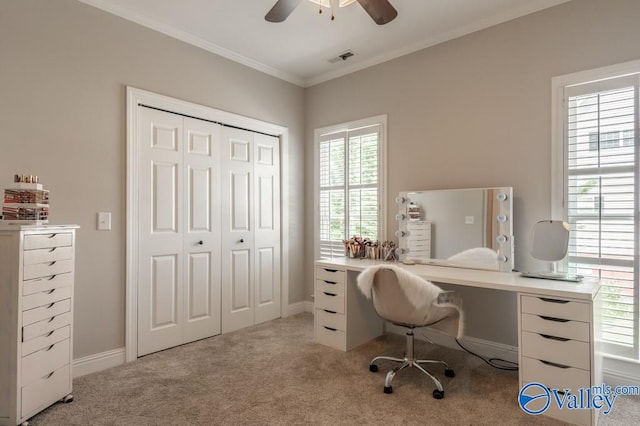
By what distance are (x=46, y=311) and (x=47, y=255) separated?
328 millimetres

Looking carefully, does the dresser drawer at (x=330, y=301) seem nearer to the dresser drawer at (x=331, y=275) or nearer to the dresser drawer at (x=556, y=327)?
the dresser drawer at (x=331, y=275)

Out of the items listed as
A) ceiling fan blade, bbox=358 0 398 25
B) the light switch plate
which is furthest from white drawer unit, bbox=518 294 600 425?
the light switch plate

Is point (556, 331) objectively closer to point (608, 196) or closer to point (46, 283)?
point (608, 196)

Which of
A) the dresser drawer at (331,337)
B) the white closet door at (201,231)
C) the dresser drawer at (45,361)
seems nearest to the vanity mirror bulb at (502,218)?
the dresser drawer at (331,337)

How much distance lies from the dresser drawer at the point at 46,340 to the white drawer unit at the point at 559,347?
111 inches

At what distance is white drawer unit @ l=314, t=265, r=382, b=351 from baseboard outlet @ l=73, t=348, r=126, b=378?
1601mm

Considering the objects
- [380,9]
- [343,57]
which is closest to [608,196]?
[380,9]

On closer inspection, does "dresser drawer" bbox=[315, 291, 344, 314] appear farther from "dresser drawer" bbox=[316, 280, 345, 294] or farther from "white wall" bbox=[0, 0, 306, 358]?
"white wall" bbox=[0, 0, 306, 358]

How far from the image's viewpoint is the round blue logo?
2048 mm

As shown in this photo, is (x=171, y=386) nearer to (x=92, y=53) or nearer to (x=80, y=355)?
(x=80, y=355)

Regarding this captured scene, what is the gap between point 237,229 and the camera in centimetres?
360

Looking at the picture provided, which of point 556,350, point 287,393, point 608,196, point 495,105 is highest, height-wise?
point 495,105

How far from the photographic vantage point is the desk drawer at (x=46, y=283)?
1959 millimetres

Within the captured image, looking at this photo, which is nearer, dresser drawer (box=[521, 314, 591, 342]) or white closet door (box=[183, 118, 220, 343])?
dresser drawer (box=[521, 314, 591, 342])
